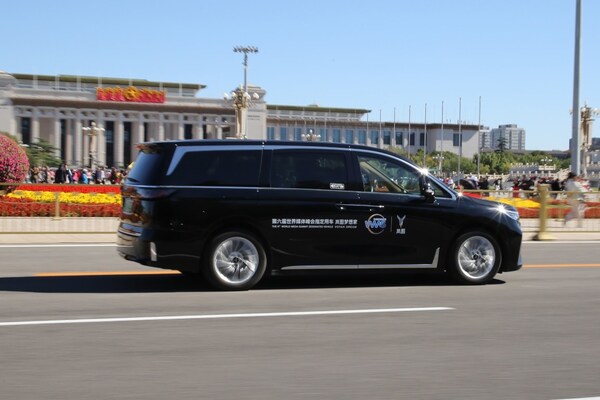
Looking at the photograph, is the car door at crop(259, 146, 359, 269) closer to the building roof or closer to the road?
the road

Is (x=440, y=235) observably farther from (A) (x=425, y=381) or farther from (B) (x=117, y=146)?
(B) (x=117, y=146)

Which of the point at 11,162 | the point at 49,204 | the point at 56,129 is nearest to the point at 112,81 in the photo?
the point at 56,129

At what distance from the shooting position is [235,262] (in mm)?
10000

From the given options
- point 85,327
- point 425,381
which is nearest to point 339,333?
point 425,381

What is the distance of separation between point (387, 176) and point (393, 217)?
0.53 m

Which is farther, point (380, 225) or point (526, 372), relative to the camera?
point (380, 225)

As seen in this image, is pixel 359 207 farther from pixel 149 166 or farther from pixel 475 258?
pixel 149 166

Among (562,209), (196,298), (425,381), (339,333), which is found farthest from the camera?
(562,209)

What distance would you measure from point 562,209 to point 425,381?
51.9 ft

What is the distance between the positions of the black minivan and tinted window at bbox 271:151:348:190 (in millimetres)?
12

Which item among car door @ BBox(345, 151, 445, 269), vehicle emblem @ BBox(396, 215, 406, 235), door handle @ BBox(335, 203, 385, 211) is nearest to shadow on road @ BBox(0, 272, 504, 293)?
car door @ BBox(345, 151, 445, 269)

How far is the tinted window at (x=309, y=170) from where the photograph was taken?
400 inches

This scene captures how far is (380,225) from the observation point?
10422mm

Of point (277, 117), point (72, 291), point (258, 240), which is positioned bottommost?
point (72, 291)
